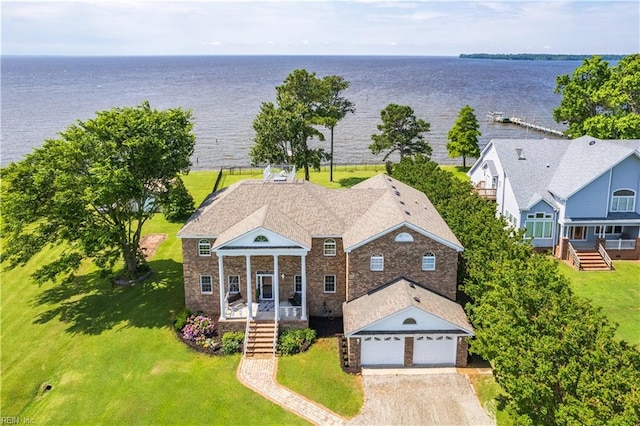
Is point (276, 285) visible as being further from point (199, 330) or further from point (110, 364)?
point (110, 364)

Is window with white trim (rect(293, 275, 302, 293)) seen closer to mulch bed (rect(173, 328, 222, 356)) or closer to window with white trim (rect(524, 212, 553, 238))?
mulch bed (rect(173, 328, 222, 356))

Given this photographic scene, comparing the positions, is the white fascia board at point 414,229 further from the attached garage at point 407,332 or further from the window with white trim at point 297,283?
the window with white trim at point 297,283

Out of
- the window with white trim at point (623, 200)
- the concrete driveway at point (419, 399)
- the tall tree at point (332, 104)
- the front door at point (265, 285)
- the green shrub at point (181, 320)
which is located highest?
the tall tree at point (332, 104)

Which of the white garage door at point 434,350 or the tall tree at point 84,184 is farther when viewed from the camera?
the tall tree at point 84,184

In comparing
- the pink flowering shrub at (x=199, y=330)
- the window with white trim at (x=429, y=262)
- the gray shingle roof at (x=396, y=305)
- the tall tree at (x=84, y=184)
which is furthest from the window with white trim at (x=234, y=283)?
the window with white trim at (x=429, y=262)

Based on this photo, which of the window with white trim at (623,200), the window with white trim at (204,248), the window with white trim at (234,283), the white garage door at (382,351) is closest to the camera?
the white garage door at (382,351)

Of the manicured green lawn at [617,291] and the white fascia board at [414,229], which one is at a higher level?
the white fascia board at [414,229]

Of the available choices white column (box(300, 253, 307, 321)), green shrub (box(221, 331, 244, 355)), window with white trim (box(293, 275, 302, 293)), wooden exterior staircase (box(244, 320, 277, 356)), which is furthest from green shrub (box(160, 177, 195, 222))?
white column (box(300, 253, 307, 321))
